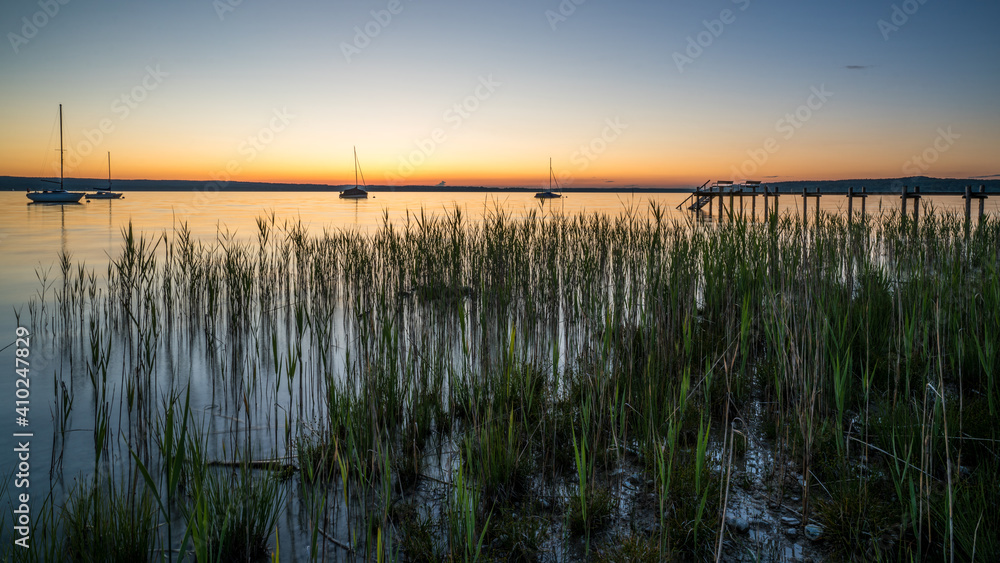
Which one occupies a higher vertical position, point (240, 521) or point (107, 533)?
point (107, 533)

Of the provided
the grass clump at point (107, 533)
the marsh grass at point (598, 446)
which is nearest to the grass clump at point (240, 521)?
the marsh grass at point (598, 446)

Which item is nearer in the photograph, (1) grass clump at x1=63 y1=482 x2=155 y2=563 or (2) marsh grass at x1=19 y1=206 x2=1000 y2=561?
(1) grass clump at x1=63 y1=482 x2=155 y2=563

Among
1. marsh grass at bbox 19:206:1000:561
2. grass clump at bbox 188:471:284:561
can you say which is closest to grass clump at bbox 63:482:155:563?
marsh grass at bbox 19:206:1000:561

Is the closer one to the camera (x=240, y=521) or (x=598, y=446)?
(x=240, y=521)

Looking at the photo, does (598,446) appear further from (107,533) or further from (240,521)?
(107,533)

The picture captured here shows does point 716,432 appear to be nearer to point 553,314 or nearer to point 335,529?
point 335,529

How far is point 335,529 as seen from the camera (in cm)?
251

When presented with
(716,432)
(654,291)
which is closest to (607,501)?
(716,432)

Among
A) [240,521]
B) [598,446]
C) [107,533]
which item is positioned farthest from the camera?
[598,446]

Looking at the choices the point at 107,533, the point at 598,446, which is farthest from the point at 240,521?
the point at 598,446

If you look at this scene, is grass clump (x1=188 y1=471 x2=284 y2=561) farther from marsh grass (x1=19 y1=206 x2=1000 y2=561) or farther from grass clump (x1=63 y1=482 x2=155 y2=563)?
grass clump (x1=63 y1=482 x2=155 y2=563)

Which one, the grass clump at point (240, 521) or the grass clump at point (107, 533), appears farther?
the grass clump at point (240, 521)

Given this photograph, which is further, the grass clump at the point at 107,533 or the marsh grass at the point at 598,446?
the marsh grass at the point at 598,446

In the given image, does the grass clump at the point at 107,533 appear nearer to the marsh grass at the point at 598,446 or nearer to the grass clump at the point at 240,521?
the marsh grass at the point at 598,446
